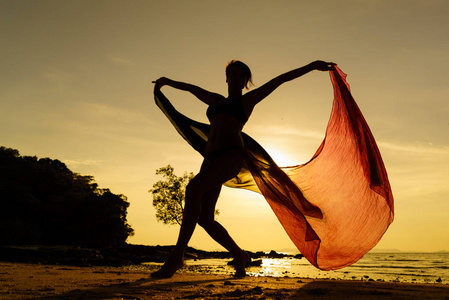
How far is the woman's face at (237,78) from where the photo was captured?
16.2ft

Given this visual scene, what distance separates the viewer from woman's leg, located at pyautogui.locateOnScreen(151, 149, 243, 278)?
4.37 m

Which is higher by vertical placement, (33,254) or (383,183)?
(383,183)

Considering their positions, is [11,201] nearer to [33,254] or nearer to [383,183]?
[33,254]

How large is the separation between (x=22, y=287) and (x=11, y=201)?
32.6 meters

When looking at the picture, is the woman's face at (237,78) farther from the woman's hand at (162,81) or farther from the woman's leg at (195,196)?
the woman's hand at (162,81)

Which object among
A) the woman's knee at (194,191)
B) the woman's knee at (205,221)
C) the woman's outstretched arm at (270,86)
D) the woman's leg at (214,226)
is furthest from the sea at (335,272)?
the woman's outstretched arm at (270,86)

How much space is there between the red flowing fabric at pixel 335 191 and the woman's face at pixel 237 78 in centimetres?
77

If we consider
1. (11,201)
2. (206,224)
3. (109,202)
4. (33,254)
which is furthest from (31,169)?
(206,224)

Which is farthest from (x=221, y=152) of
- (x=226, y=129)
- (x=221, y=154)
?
(x=226, y=129)

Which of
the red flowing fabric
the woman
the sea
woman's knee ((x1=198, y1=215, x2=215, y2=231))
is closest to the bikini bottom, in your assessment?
the woman

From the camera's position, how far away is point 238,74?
497 centimetres

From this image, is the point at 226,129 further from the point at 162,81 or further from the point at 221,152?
the point at 162,81

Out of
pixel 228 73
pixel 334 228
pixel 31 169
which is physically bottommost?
pixel 334 228

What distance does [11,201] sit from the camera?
31734 millimetres
